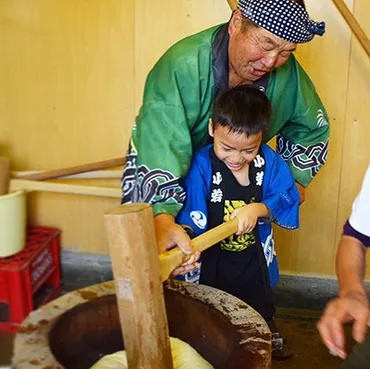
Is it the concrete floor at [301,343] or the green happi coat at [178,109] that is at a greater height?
the green happi coat at [178,109]

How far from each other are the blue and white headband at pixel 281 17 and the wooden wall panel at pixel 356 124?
1034mm

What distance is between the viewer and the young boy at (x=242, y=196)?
1.78m

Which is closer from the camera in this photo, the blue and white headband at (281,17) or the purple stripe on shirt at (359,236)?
the purple stripe on shirt at (359,236)

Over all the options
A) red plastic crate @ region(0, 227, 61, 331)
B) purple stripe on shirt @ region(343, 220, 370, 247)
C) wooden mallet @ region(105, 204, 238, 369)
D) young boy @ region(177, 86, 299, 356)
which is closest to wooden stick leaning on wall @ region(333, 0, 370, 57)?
young boy @ region(177, 86, 299, 356)

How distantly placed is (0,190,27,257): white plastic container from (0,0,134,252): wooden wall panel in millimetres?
390

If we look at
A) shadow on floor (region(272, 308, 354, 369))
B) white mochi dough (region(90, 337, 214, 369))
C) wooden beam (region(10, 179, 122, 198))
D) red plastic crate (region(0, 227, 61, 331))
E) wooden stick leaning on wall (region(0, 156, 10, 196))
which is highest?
wooden stick leaning on wall (region(0, 156, 10, 196))

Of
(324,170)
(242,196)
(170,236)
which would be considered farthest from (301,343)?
(170,236)

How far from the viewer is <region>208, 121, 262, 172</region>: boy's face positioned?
1770mm

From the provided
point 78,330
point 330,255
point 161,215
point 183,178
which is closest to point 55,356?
point 78,330

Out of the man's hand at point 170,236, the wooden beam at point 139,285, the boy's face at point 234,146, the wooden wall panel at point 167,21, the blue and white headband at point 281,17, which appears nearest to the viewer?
the wooden beam at point 139,285

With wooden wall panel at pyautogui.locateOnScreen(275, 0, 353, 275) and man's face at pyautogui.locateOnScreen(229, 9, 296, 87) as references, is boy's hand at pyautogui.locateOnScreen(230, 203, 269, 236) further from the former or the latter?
wooden wall panel at pyautogui.locateOnScreen(275, 0, 353, 275)

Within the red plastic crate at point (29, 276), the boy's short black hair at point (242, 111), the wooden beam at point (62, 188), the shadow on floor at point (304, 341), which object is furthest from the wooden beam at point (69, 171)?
the shadow on floor at point (304, 341)

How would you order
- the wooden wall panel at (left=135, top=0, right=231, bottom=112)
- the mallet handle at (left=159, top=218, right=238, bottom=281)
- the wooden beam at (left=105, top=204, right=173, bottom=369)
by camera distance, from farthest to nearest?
the wooden wall panel at (left=135, top=0, right=231, bottom=112)
the mallet handle at (left=159, top=218, right=238, bottom=281)
the wooden beam at (left=105, top=204, right=173, bottom=369)

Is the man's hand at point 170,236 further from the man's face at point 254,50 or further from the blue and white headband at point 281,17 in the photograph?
the blue and white headband at point 281,17
